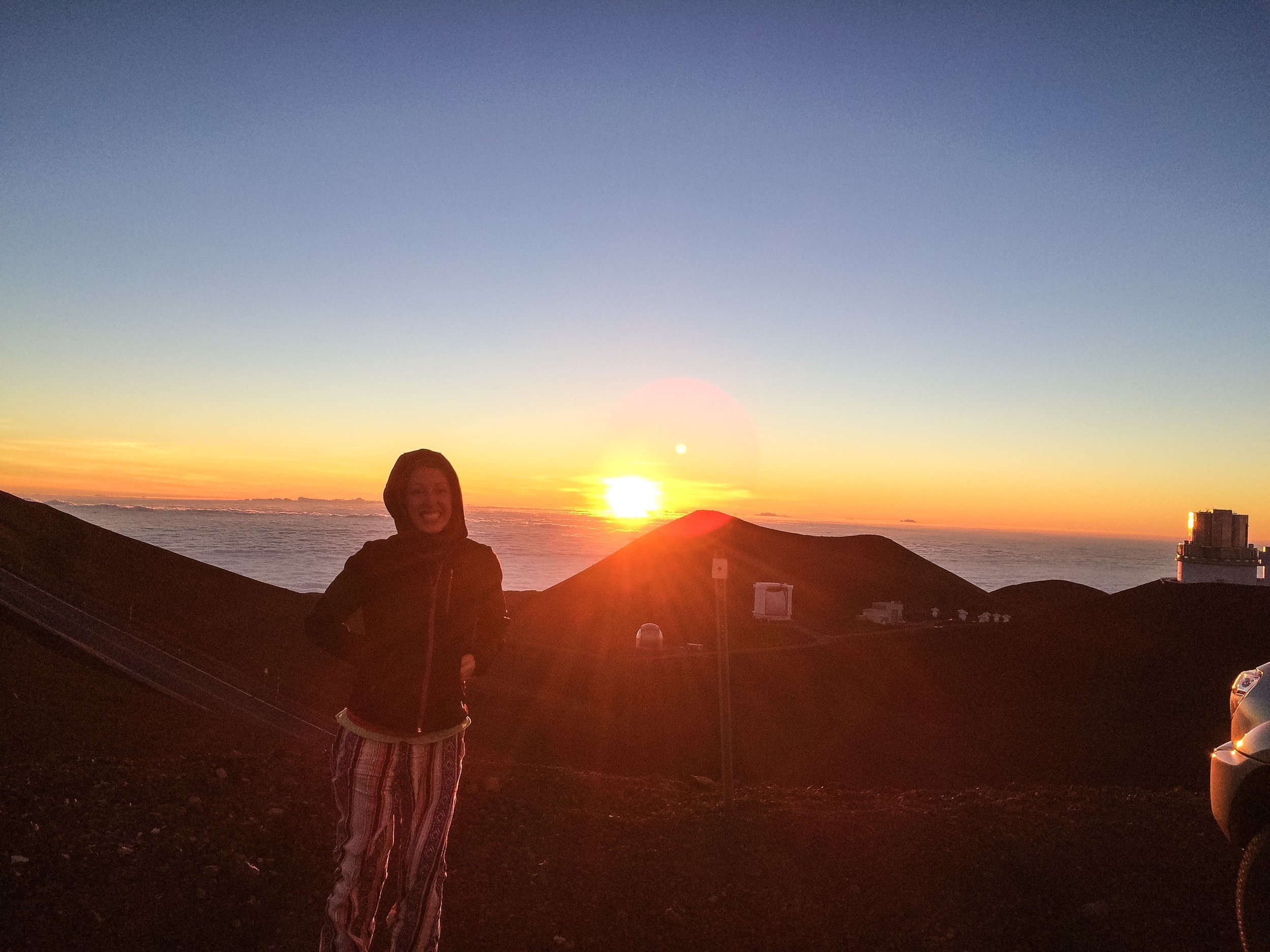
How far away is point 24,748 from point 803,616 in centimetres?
2542

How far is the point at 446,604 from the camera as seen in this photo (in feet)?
9.37

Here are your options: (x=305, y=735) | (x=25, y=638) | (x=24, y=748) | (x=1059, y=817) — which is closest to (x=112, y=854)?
(x=1059, y=817)

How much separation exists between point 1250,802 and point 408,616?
10.8 feet

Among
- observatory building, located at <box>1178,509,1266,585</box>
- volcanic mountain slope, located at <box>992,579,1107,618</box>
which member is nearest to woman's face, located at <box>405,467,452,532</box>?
volcanic mountain slope, located at <box>992,579,1107,618</box>

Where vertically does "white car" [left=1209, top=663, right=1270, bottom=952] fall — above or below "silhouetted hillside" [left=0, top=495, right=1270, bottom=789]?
above

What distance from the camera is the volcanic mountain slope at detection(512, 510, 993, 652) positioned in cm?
2817

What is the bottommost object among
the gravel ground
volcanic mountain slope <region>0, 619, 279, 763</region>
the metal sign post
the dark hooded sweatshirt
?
volcanic mountain slope <region>0, 619, 279, 763</region>

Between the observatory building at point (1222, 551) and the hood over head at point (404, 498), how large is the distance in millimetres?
36476

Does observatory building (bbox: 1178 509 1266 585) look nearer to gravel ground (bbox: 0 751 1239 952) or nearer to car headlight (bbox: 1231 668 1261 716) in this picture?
gravel ground (bbox: 0 751 1239 952)

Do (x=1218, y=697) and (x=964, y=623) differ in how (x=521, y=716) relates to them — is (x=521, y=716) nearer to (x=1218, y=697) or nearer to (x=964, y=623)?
(x=1218, y=697)

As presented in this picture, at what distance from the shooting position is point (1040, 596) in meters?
36.3

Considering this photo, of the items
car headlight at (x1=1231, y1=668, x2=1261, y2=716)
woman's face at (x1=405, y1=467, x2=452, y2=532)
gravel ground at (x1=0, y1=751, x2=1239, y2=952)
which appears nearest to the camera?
woman's face at (x1=405, y1=467, x2=452, y2=532)

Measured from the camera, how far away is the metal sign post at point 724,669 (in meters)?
5.39

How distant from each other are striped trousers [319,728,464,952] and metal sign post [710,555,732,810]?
2881 mm
